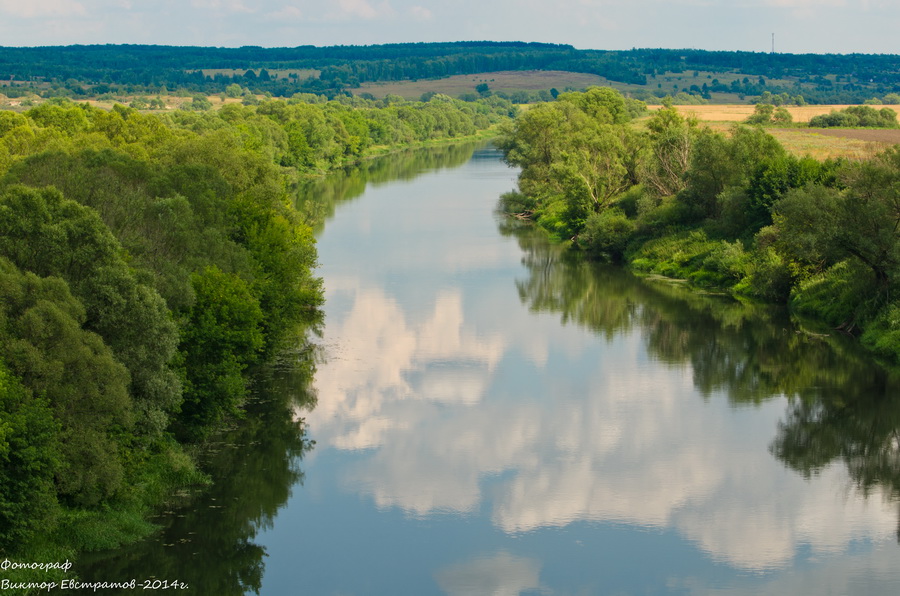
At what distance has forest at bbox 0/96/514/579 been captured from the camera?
18.4 meters

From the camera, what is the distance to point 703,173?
49.7 metres

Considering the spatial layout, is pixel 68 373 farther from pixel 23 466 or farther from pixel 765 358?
pixel 765 358

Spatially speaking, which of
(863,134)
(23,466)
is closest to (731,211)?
(23,466)

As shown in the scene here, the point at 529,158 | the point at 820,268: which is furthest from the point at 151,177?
the point at 529,158

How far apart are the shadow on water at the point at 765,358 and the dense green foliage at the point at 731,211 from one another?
152 centimetres

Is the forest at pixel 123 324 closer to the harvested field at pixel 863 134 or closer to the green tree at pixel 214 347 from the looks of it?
the green tree at pixel 214 347

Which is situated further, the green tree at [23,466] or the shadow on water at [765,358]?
the shadow on water at [765,358]

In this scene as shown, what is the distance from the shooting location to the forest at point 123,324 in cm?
1838

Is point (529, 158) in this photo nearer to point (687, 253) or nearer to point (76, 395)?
point (687, 253)

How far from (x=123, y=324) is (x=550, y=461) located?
393 inches

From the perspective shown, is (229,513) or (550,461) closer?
(229,513)

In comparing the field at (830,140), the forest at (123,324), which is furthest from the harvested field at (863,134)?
the forest at (123,324)

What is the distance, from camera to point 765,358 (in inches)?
1336

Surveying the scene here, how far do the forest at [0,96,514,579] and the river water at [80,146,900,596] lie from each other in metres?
1.06
